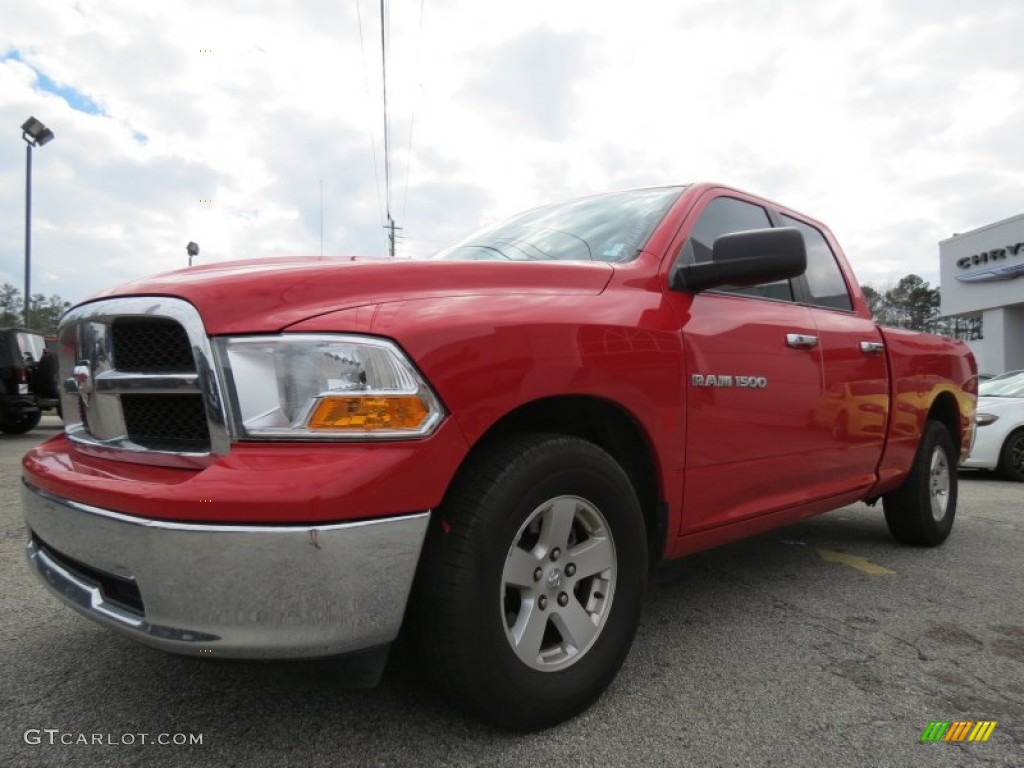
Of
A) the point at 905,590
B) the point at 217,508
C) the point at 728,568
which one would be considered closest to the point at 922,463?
the point at 905,590

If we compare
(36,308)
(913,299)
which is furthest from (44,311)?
(913,299)

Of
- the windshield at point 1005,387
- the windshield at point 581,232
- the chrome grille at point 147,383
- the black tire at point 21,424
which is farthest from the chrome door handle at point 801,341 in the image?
the black tire at point 21,424

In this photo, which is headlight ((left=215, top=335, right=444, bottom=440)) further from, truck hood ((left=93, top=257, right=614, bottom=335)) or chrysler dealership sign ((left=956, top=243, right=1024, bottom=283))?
chrysler dealership sign ((left=956, top=243, right=1024, bottom=283))

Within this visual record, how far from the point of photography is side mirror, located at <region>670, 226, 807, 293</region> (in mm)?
2395

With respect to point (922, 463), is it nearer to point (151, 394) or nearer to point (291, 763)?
point (291, 763)

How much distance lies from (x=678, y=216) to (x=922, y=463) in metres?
2.55

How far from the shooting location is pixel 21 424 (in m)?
11.0

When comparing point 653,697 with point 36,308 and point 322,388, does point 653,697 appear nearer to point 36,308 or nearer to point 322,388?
point 322,388

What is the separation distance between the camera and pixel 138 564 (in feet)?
5.19

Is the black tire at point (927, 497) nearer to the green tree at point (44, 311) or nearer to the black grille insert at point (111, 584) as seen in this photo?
the black grille insert at point (111, 584)

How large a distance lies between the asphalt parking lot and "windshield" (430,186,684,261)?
148 cm

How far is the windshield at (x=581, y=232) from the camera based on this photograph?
2.65 meters

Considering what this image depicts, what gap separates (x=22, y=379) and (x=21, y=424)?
131 centimetres

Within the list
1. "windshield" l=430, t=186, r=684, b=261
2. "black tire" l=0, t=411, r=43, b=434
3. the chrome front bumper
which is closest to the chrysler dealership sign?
"windshield" l=430, t=186, r=684, b=261
